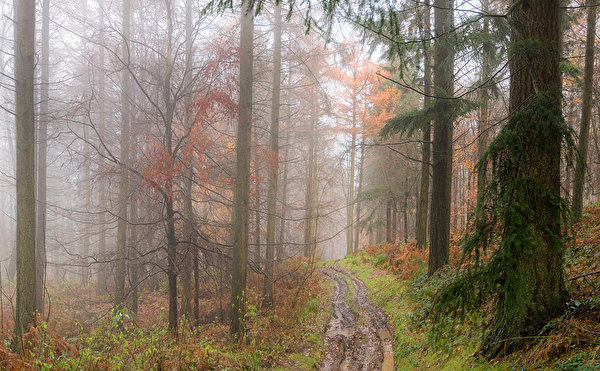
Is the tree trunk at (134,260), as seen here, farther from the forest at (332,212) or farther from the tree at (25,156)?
the tree at (25,156)

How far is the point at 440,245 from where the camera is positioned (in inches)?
354

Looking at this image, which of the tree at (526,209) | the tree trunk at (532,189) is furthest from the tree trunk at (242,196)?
the tree trunk at (532,189)

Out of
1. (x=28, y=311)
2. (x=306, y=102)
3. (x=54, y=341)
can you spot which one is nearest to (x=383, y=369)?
(x=54, y=341)

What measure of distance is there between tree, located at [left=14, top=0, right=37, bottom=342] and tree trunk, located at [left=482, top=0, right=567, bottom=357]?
27.1 ft

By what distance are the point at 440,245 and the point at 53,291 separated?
716 inches

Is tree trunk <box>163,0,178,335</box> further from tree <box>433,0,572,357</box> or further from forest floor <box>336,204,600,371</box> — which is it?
tree <box>433,0,572,357</box>

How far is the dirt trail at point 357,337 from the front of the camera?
22.2 feet

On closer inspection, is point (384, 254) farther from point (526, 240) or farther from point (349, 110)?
point (526, 240)

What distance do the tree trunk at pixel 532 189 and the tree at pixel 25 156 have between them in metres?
8.25

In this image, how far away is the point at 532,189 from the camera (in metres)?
3.47

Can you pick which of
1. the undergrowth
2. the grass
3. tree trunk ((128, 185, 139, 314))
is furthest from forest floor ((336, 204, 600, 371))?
tree trunk ((128, 185, 139, 314))

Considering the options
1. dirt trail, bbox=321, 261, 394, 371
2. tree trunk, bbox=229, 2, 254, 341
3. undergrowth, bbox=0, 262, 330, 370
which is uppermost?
tree trunk, bbox=229, 2, 254, 341

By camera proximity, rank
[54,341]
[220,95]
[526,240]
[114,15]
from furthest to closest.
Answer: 1. [114,15]
2. [220,95]
3. [54,341]
4. [526,240]

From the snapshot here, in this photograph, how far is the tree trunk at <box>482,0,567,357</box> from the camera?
322 centimetres
